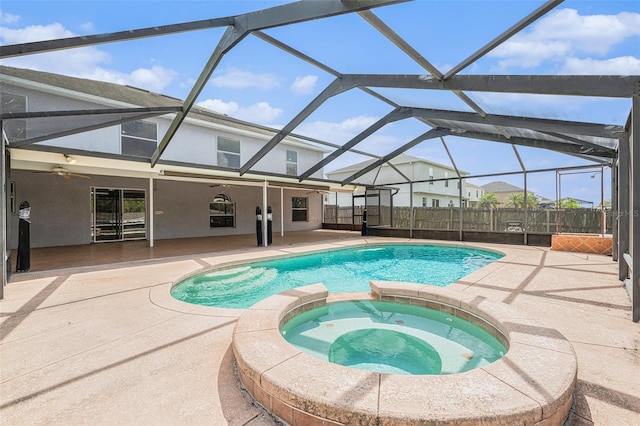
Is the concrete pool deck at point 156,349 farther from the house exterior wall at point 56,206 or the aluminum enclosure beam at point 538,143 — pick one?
the house exterior wall at point 56,206

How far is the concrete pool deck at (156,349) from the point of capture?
6.44 ft

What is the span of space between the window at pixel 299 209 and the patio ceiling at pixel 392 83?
8.49 meters

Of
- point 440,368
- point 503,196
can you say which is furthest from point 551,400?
point 503,196

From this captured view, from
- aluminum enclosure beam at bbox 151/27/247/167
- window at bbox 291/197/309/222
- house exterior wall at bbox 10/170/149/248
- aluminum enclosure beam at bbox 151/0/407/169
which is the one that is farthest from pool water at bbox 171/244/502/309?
window at bbox 291/197/309/222

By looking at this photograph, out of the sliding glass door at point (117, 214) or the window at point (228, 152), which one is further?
the window at point (228, 152)

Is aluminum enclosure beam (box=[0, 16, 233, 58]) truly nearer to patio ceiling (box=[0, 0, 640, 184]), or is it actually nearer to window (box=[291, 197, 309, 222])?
patio ceiling (box=[0, 0, 640, 184])

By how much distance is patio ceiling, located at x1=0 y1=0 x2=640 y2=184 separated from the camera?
3698mm

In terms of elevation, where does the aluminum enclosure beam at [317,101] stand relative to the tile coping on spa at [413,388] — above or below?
above

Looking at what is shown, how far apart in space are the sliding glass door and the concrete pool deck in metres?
5.47

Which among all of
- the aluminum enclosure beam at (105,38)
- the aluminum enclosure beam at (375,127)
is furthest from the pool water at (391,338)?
the aluminum enclosure beam at (375,127)

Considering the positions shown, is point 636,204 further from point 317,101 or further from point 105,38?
point 105,38

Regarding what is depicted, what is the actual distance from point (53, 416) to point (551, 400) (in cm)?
310

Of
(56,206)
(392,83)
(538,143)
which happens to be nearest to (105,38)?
(392,83)

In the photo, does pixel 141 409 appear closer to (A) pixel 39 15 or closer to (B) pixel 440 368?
(B) pixel 440 368
